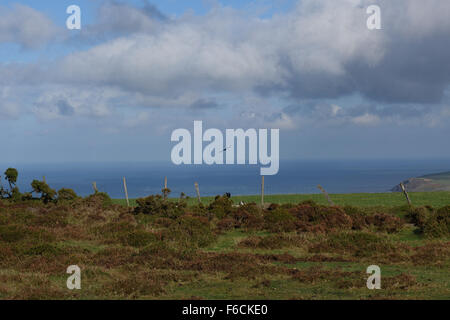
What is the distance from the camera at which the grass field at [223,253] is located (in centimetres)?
1513

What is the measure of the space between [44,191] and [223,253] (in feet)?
86.3

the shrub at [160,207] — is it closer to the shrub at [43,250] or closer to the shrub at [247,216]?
the shrub at [247,216]

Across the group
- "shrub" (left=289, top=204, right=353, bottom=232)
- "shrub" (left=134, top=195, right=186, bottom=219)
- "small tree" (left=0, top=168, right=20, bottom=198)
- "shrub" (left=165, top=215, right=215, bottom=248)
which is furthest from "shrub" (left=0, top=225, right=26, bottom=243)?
"small tree" (left=0, top=168, right=20, bottom=198)

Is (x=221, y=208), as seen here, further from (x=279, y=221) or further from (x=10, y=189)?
(x=10, y=189)

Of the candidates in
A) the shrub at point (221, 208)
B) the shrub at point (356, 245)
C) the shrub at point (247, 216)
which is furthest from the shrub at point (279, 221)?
the shrub at point (356, 245)

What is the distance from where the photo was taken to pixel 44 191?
4216 cm

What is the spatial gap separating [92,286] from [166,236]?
10739 millimetres

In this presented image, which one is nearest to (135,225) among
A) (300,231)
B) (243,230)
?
(243,230)

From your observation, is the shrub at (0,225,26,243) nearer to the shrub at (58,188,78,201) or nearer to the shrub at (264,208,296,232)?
the shrub at (264,208,296,232)

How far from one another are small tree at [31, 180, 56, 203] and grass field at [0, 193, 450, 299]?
4383 mm

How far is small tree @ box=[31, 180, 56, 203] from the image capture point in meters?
42.0
